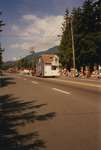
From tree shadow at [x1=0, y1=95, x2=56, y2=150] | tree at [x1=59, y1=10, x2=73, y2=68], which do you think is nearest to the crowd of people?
tree at [x1=59, y1=10, x2=73, y2=68]

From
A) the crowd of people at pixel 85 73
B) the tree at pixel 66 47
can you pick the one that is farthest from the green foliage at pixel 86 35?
the crowd of people at pixel 85 73

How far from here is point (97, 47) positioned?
71875mm

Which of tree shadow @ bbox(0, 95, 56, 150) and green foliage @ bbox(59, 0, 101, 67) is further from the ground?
green foliage @ bbox(59, 0, 101, 67)

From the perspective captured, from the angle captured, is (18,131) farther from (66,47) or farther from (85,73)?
(66,47)

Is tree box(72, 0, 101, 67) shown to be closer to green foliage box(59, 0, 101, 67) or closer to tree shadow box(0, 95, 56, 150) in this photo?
green foliage box(59, 0, 101, 67)

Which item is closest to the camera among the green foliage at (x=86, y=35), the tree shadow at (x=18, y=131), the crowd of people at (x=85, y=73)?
the tree shadow at (x=18, y=131)

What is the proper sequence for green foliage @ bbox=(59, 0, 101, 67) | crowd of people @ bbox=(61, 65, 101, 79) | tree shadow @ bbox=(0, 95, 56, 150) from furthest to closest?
green foliage @ bbox=(59, 0, 101, 67)
crowd of people @ bbox=(61, 65, 101, 79)
tree shadow @ bbox=(0, 95, 56, 150)

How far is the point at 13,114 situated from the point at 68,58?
206 feet

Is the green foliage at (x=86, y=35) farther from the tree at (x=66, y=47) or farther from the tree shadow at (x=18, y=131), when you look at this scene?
the tree shadow at (x=18, y=131)

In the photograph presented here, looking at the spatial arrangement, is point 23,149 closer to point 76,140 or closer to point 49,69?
point 76,140

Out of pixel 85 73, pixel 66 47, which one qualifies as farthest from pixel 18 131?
pixel 66 47

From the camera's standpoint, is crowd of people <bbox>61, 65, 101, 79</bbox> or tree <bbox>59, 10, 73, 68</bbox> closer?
crowd of people <bbox>61, 65, 101, 79</bbox>

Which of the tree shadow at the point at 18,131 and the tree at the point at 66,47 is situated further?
the tree at the point at 66,47

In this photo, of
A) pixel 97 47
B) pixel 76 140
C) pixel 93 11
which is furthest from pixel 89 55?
pixel 76 140
